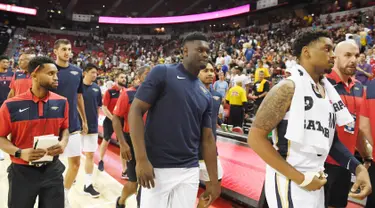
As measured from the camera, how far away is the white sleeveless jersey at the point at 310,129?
1691 millimetres

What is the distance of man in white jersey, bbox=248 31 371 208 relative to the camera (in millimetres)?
1684

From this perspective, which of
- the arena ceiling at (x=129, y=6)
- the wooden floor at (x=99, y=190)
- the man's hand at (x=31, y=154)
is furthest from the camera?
the arena ceiling at (x=129, y=6)

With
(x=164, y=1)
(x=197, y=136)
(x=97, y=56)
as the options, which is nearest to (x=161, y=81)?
(x=197, y=136)

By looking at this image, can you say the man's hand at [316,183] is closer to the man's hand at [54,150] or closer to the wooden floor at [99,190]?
the man's hand at [54,150]

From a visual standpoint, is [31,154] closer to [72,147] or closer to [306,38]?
[72,147]

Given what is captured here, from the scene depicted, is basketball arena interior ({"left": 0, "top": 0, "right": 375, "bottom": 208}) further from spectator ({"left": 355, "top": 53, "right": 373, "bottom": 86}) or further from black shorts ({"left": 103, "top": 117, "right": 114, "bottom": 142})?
spectator ({"left": 355, "top": 53, "right": 373, "bottom": 86})

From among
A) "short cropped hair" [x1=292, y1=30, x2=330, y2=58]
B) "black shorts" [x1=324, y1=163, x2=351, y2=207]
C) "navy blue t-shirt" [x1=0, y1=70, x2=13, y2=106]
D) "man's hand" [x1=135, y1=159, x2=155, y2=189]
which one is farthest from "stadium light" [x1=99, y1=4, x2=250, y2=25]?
"man's hand" [x1=135, y1=159, x2=155, y2=189]

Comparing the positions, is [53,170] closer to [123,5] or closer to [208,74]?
[208,74]

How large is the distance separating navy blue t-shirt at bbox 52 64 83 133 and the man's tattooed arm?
267 cm

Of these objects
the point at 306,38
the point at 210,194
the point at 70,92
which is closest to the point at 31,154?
the point at 210,194

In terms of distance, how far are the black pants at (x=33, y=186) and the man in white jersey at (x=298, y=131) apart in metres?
1.68

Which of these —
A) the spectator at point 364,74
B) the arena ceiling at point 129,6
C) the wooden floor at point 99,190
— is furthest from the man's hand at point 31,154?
the arena ceiling at point 129,6

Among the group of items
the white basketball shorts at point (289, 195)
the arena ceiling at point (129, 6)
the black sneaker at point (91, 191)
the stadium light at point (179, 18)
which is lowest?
the black sneaker at point (91, 191)

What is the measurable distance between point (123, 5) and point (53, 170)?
3732 centimetres
